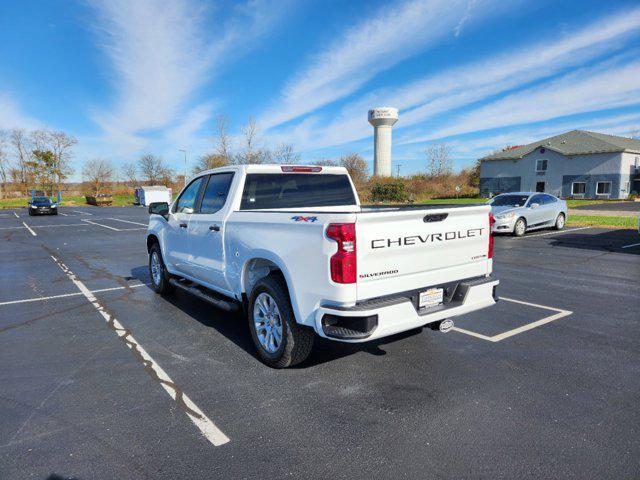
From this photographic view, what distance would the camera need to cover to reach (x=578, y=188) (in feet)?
154

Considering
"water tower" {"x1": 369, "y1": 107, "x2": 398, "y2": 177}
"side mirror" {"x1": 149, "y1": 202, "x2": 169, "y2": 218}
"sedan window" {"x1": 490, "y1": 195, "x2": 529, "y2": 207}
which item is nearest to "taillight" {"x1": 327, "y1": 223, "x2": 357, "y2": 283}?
"side mirror" {"x1": 149, "y1": 202, "x2": 169, "y2": 218}

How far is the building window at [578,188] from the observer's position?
152 feet

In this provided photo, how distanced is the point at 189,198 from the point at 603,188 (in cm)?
5075

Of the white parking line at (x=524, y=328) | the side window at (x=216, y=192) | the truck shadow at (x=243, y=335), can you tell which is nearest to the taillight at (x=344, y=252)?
the truck shadow at (x=243, y=335)

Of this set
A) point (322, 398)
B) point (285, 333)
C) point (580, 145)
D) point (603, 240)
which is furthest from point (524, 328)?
point (580, 145)

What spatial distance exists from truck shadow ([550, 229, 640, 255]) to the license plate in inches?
386

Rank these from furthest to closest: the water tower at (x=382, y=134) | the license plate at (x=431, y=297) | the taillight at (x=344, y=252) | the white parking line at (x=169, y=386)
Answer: the water tower at (x=382, y=134) < the license plate at (x=431, y=297) < the taillight at (x=344, y=252) < the white parking line at (x=169, y=386)

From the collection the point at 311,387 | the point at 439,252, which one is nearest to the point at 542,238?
the point at 439,252

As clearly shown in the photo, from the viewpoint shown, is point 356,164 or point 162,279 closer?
point 162,279

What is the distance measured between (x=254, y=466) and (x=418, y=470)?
3.39 feet

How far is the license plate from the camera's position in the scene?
12.3 ft

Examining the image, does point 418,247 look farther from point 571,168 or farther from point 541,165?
point 541,165

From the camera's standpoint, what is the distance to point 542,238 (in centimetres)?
1415

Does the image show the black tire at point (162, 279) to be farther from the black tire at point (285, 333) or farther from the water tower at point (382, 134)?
the water tower at point (382, 134)
